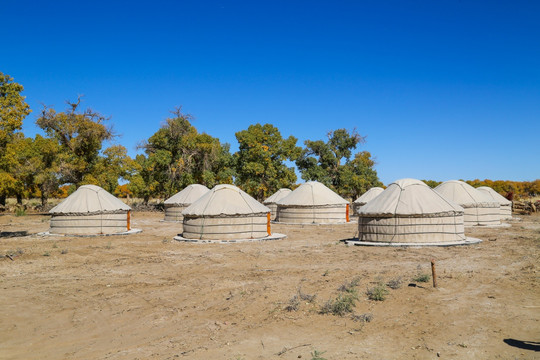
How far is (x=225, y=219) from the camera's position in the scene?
18.3 metres

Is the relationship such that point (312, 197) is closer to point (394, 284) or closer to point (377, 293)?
point (394, 284)

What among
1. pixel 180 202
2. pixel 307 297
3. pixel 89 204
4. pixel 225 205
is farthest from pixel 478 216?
pixel 89 204

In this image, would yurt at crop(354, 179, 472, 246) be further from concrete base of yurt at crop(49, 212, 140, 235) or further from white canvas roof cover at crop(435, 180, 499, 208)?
concrete base of yurt at crop(49, 212, 140, 235)

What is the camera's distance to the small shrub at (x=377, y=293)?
8.09 metres

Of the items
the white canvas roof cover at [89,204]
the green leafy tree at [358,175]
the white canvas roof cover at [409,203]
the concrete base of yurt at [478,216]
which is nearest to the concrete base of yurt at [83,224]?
the white canvas roof cover at [89,204]

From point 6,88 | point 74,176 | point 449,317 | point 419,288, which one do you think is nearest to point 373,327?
point 449,317

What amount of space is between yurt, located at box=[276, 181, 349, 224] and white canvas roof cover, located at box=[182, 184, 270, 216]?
9522 millimetres

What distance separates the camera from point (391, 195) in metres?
17.0

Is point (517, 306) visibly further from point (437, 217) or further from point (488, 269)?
point (437, 217)

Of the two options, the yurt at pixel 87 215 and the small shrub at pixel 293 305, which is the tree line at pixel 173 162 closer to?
the yurt at pixel 87 215

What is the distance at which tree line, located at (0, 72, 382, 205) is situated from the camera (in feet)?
112

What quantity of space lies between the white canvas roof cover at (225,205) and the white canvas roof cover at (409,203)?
4920 millimetres

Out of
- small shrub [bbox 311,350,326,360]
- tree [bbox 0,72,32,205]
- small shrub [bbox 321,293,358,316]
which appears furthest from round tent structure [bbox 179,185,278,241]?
small shrub [bbox 311,350,326,360]

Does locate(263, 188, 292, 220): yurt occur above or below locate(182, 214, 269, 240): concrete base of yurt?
above
